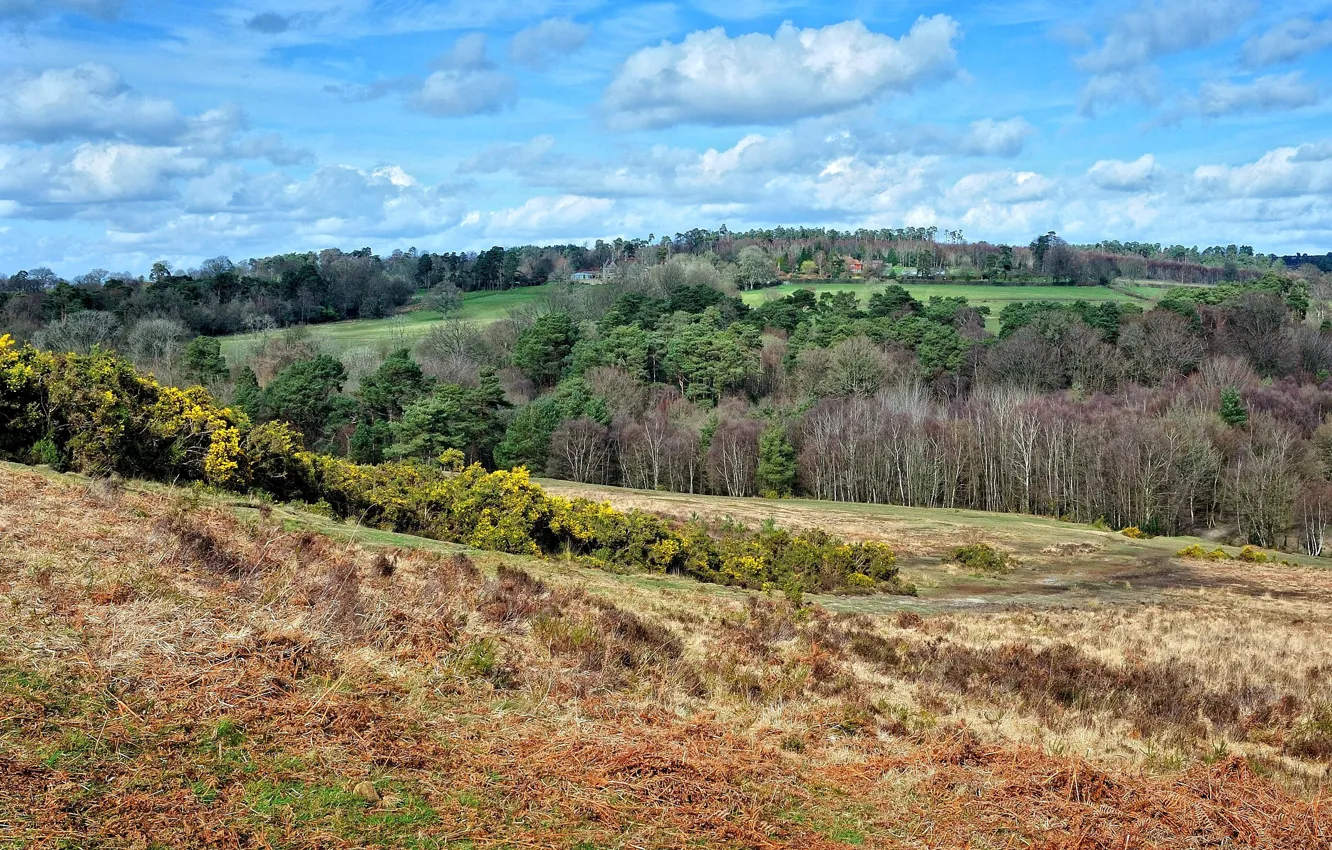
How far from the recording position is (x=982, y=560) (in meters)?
38.1

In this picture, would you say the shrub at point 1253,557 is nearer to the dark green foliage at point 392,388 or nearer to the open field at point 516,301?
the dark green foliage at point 392,388

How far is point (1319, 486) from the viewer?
6106 centimetres

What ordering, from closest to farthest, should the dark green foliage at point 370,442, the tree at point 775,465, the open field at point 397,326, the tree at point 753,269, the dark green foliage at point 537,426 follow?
the dark green foliage at point 370,442
the tree at point 775,465
the dark green foliage at point 537,426
the open field at point 397,326
the tree at point 753,269

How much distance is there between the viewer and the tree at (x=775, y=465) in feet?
237

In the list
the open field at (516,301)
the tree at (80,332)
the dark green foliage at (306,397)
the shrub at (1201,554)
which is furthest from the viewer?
the open field at (516,301)

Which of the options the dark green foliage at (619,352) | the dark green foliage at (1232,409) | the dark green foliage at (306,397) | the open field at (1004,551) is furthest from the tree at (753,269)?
the open field at (1004,551)

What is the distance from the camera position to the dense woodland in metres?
66.6

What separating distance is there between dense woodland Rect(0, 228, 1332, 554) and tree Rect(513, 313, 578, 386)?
1.10ft

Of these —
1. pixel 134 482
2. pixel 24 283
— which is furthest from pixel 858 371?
pixel 24 283

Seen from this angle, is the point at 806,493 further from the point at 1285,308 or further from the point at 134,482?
the point at 1285,308

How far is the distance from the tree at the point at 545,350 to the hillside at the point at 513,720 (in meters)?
82.0

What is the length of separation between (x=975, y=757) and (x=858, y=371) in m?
80.4

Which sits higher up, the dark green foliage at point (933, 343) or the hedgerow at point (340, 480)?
the dark green foliage at point (933, 343)

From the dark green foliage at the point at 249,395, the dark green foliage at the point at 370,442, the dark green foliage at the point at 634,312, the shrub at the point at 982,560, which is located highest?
the dark green foliage at the point at 634,312
